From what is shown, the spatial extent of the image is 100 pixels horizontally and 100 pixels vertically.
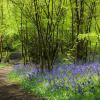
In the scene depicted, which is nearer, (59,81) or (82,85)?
(82,85)

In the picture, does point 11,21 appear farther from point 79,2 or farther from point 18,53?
point 18,53

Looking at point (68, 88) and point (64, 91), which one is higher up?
point (68, 88)

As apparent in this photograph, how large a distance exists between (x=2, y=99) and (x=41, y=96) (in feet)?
5.01

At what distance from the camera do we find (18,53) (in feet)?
144

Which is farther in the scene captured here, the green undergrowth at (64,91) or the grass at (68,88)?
the grass at (68,88)

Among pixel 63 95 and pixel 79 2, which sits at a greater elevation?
pixel 79 2

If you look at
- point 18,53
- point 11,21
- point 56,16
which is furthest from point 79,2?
point 18,53

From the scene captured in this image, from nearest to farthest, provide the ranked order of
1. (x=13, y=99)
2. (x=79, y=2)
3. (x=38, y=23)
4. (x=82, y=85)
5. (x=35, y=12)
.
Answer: (x=82, y=85)
(x=13, y=99)
(x=35, y=12)
(x=38, y=23)
(x=79, y=2)

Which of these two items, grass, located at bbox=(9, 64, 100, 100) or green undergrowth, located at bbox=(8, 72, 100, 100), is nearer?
green undergrowth, located at bbox=(8, 72, 100, 100)

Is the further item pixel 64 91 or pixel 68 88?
pixel 64 91

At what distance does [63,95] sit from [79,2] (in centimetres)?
1219

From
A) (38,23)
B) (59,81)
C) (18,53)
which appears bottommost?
(18,53)

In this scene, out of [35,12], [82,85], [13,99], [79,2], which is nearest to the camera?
[82,85]

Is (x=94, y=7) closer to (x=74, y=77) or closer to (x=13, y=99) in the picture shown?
(x=74, y=77)
